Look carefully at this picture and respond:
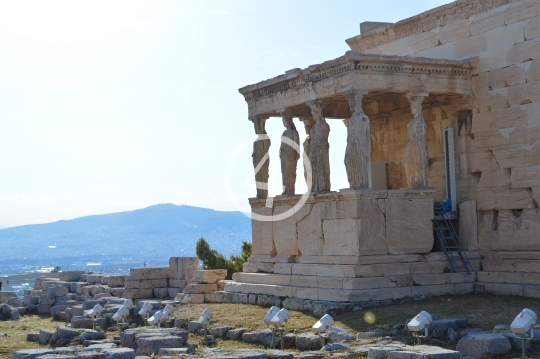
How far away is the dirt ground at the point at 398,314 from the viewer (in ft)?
46.5

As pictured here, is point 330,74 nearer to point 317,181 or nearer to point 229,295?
point 317,181

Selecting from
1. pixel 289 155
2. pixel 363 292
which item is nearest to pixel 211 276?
pixel 289 155

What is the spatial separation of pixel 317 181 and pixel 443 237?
250cm

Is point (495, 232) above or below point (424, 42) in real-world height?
below

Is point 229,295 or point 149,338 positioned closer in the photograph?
point 149,338

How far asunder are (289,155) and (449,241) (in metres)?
3.56

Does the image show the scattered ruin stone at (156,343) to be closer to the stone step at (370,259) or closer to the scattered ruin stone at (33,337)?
the stone step at (370,259)

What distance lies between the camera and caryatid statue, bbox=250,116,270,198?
20.2 metres

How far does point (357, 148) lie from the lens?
16969 mm

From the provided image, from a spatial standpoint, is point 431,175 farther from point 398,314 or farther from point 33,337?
point 33,337

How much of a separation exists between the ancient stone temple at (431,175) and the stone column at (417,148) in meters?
0.02

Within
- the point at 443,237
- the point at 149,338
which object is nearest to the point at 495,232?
the point at 443,237

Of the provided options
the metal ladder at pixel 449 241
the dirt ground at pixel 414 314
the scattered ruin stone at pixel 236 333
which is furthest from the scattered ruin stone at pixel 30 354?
the metal ladder at pixel 449 241

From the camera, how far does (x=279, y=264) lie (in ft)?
61.1
